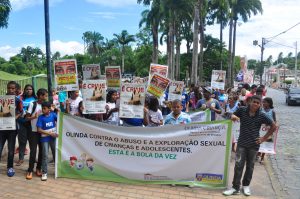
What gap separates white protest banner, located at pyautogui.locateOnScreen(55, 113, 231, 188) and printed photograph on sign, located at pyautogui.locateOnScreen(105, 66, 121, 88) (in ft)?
9.10

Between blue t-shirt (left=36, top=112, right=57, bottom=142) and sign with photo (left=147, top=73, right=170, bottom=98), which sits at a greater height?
sign with photo (left=147, top=73, right=170, bottom=98)

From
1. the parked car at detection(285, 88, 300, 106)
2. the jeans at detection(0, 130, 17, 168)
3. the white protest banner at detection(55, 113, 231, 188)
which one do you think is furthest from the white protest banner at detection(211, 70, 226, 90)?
the parked car at detection(285, 88, 300, 106)

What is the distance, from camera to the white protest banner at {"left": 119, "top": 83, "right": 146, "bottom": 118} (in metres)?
6.85

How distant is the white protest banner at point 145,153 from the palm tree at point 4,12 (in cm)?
1717

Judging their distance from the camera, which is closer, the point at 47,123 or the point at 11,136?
the point at 47,123

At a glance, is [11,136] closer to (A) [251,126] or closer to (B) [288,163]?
(A) [251,126]

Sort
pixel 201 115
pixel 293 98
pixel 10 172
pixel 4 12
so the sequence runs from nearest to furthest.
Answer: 1. pixel 10 172
2. pixel 201 115
3. pixel 4 12
4. pixel 293 98

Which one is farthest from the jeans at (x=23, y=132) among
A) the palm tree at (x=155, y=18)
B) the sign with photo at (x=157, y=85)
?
the palm tree at (x=155, y=18)

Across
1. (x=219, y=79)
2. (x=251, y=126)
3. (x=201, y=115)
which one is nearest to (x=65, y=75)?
(x=201, y=115)

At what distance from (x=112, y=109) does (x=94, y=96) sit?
47cm

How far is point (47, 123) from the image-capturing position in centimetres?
666

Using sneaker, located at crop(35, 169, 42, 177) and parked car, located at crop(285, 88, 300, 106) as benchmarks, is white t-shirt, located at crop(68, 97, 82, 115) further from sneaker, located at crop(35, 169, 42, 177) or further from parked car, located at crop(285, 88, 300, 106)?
parked car, located at crop(285, 88, 300, 106)

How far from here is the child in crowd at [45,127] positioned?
21.6 ft

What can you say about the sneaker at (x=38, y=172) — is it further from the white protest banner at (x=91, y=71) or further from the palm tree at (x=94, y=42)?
the palm tree at (x=94, y=42)
